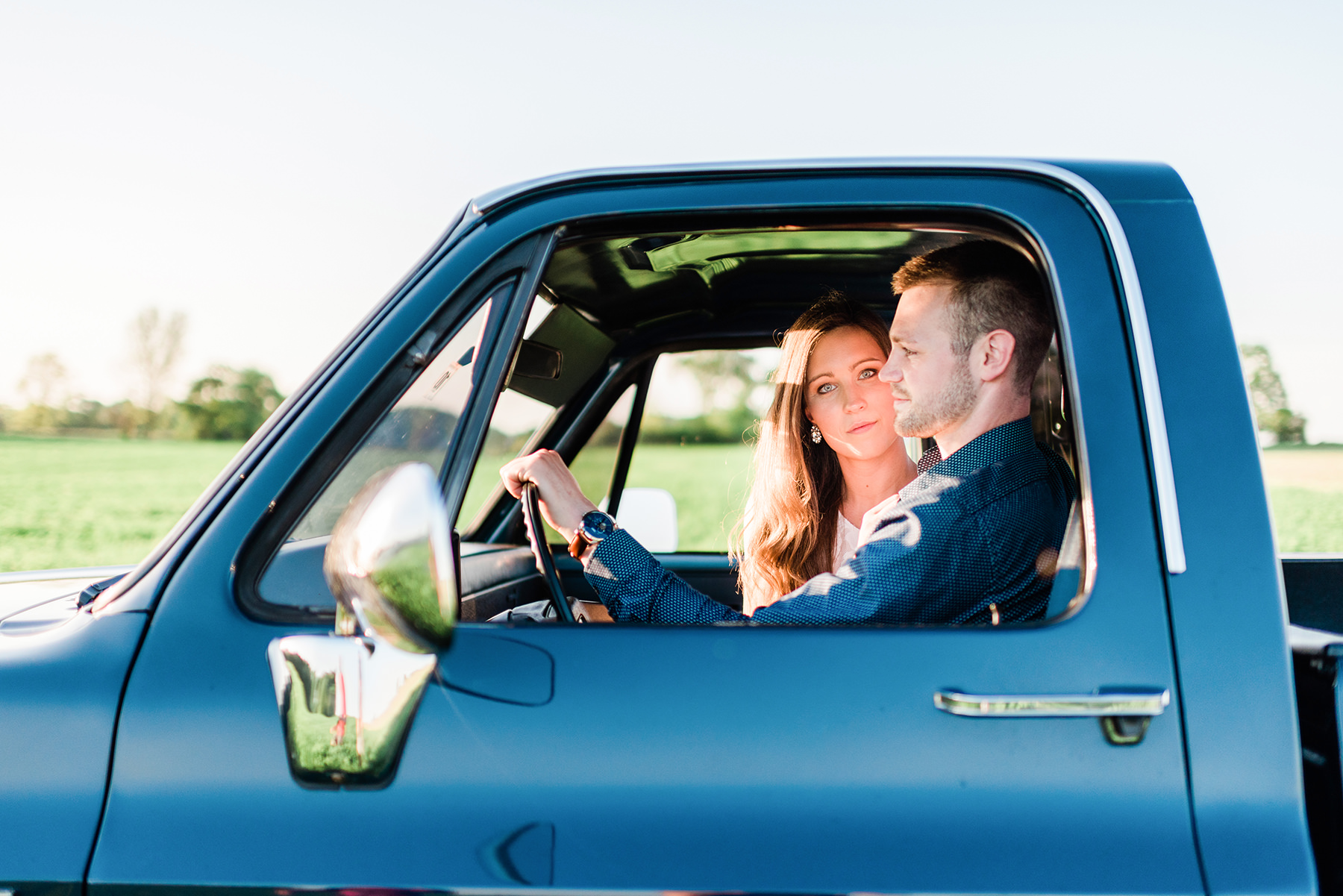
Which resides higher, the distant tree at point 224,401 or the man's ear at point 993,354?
the distant tree at point 224,401

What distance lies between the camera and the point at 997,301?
4.94ft

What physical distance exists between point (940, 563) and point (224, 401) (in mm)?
45013

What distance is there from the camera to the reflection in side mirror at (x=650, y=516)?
2.92m

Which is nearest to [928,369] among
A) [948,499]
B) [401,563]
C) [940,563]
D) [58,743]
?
[948,499]

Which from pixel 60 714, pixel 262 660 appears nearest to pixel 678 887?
pixel 262 660

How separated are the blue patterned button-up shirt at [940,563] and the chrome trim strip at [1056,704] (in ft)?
0.86

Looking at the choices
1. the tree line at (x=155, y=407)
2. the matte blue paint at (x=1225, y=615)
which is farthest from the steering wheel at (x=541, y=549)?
the tree line at (x=155, y=407)

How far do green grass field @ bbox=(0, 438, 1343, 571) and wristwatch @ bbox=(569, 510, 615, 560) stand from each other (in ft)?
1.00

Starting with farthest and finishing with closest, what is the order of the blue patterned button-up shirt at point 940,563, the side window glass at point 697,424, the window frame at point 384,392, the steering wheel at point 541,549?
1. the side window glass at point 697,424
2. the steering wheel at point 541,549
3. the blue patterned button-up shirt at point 940,563
4. the window frame at point 384,392

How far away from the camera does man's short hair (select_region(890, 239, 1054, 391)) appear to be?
1490mm

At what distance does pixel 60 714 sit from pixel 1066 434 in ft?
4.96

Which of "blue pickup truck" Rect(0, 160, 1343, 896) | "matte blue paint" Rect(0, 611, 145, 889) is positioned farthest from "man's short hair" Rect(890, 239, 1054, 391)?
"matte blue paint" Rect(0, 611, 145, 889)

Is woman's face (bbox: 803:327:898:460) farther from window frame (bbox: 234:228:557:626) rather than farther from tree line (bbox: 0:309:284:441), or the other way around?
tree line (bbox: 0:309:284:441)

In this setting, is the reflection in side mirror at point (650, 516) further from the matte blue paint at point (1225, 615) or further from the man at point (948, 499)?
the matte blue paint at point (1225, 615)
